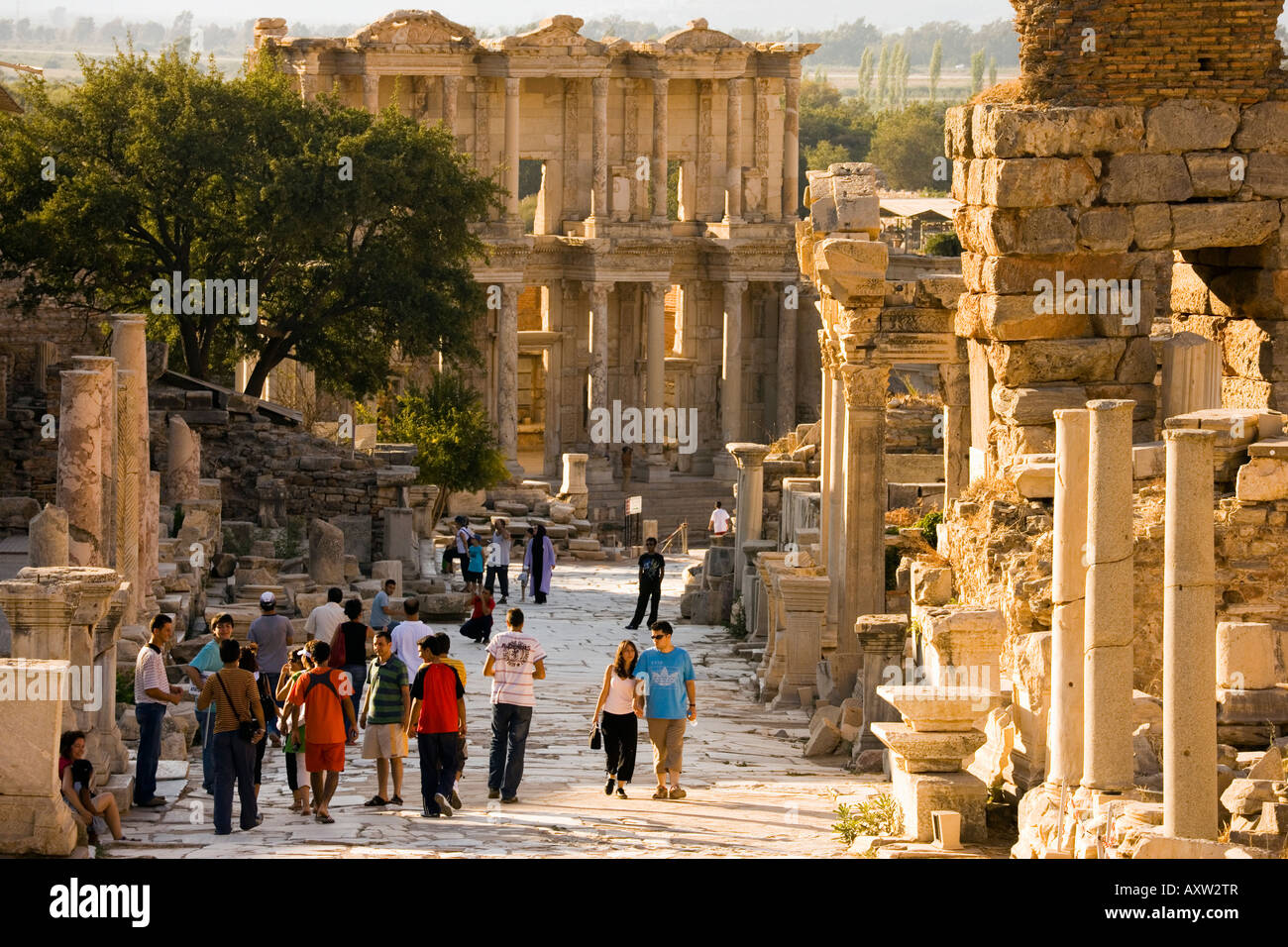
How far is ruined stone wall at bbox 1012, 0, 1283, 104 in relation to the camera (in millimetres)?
17453

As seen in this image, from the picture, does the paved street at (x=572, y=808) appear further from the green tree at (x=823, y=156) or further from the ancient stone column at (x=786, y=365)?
the green tree at (x=823, y=156)

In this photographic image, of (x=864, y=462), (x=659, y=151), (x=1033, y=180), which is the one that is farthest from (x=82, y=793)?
(x=659, y=151)

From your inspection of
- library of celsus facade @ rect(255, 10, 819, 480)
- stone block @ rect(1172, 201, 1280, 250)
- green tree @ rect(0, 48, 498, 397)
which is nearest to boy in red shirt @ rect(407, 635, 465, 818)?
stone block @ rect(1172, 201, 1280, 250)

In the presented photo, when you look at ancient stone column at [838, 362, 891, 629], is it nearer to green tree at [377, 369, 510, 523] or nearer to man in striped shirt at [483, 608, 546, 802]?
man in striped shirt at [483, 608, 546, 802]

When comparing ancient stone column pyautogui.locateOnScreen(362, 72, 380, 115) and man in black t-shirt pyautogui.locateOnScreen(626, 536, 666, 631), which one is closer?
man in black t-shirt pyautogui.locateOnScreen(626, 536, 666, 631)

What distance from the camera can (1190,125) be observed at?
57.9 feet

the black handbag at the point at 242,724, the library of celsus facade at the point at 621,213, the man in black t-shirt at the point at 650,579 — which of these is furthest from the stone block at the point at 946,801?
the library of celsus facade at the point at 621,213

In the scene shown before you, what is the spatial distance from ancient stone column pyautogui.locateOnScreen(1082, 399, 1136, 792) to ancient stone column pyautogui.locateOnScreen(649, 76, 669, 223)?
4203 centimetres

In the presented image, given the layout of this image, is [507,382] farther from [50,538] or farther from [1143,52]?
[50,538]

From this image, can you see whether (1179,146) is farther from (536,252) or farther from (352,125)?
(536,252)

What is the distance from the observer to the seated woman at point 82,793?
512 inches

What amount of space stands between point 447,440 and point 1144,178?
23831 millimetres

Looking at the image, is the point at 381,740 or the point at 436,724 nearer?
the point at 436,724

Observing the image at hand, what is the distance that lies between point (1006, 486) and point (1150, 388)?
2.34 meters
